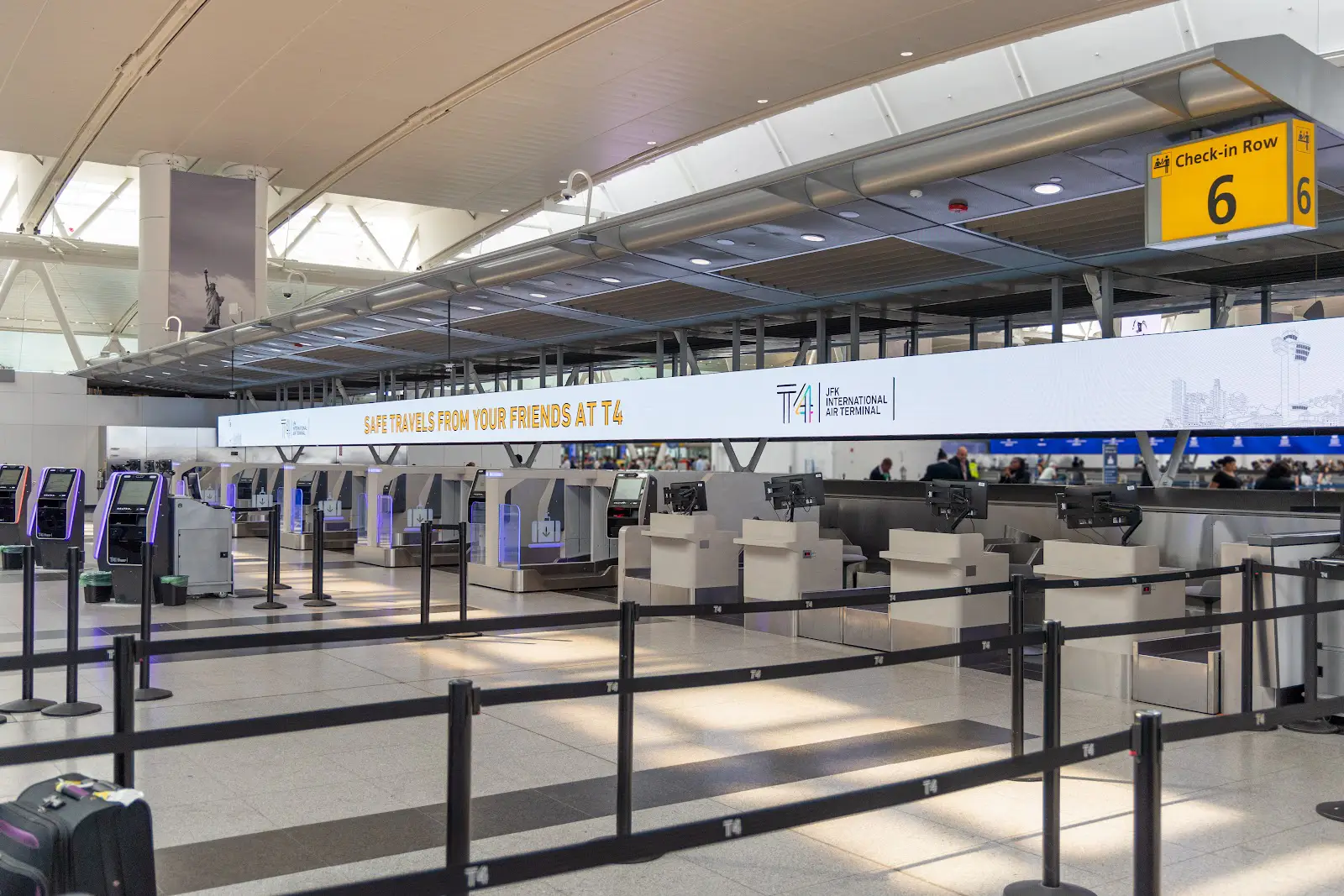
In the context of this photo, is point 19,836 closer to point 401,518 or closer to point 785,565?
point 785,565

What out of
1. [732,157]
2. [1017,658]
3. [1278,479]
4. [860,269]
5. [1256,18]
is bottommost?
[1017,658]

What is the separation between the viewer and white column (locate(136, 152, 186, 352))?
1884cm

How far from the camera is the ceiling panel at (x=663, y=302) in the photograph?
1045 centimetres

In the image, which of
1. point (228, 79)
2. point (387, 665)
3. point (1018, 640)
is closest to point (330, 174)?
point (228, 79)

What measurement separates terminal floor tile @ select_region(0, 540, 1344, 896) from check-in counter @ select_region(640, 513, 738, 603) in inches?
87.4

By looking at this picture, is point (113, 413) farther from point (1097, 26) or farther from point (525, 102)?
point (1097, 26)

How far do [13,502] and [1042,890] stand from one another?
17.7 meters

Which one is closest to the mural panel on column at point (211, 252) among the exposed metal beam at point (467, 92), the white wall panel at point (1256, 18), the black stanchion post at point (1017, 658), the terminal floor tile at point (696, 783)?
the exposed metal beam at point (467, 92)

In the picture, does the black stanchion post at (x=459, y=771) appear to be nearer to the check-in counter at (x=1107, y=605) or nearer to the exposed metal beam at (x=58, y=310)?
the check-in counter at (x=1107, y=605)

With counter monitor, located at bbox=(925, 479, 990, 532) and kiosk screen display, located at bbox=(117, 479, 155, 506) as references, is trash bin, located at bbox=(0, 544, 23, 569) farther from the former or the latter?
counter monitor, located at bbox=(925, 479, 990, 532)

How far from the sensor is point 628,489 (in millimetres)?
12930

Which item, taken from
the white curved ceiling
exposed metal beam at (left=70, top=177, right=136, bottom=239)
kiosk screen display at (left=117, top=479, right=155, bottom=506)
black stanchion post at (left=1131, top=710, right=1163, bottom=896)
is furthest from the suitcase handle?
exposed metal beam at (left=70, top=177, right=136, bottom=239)

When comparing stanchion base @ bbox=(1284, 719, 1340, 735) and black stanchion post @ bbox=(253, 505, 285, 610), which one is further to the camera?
black stanchion post @ bbox=(253, 505, 285, 610)

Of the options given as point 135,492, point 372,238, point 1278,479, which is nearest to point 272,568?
point 135,492
